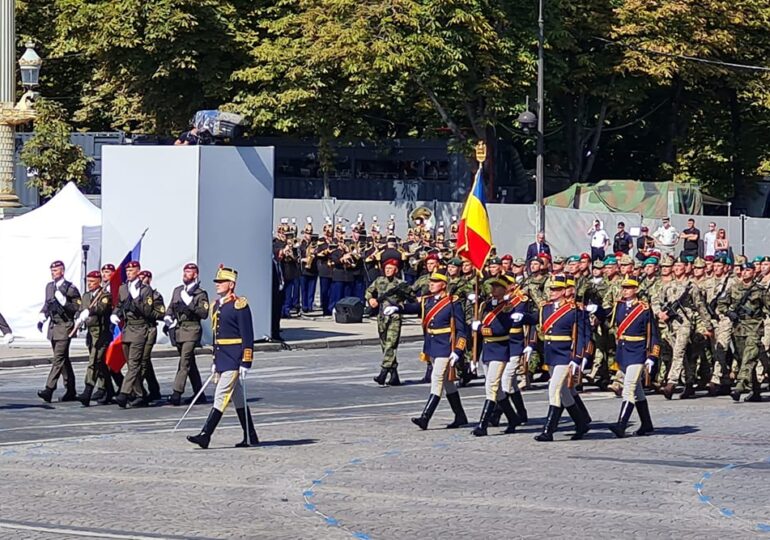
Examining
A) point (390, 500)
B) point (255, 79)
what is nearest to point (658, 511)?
point (390, 500)

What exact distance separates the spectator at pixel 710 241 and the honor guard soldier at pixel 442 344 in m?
20.0

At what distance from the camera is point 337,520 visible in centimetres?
1309

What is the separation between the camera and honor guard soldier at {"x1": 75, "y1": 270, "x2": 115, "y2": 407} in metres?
21.3

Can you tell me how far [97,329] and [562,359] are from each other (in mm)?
6726

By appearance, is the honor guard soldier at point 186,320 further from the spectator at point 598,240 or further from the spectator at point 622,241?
the spectator at point 598,240

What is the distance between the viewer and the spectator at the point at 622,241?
3866cm

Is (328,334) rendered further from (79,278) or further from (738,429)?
(738,429)

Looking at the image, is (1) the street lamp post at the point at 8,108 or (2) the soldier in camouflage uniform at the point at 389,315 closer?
(2) the soldier in camouflage uniform at the point at 389,315

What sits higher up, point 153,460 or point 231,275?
point 231,275

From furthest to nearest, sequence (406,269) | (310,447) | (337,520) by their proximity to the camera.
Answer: (406,269) → (310,447) → (337,520)

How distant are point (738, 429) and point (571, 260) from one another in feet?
19.7

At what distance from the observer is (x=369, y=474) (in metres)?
15.5

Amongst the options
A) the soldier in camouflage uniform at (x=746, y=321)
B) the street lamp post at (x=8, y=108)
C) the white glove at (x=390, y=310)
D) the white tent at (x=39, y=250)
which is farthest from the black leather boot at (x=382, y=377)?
the street lamp post at (x=8, y=108)

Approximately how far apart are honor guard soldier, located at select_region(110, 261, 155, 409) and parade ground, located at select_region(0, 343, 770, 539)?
1.16 feet
